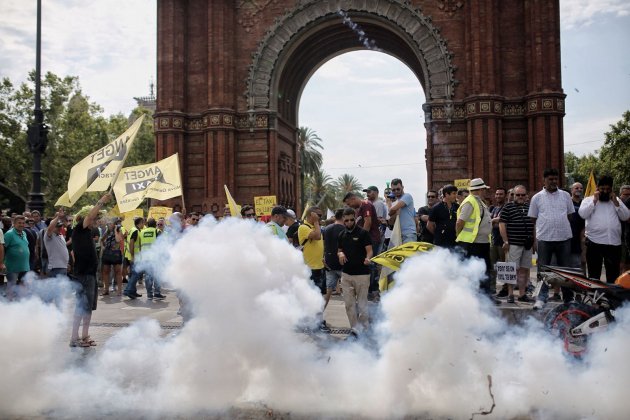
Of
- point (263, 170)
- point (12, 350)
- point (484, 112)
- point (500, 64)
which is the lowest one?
point (12, 350)

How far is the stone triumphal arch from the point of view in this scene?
23.4m

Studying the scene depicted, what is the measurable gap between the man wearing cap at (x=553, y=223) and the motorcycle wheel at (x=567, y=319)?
2620 mm

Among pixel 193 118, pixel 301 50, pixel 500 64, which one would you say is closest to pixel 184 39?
pixel 193 118

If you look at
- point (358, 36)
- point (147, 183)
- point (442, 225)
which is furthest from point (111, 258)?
point (358, 36)

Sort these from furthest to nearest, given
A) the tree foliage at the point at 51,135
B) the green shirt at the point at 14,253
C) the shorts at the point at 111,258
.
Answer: the tree foliage at the point at 51,135 → the shorts at the point at 111,258 → the green shirt at the point at 14,253

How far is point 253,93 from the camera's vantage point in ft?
85.1

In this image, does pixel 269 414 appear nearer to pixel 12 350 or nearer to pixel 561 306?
pixel 12 350

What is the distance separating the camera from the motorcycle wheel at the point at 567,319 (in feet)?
21.5

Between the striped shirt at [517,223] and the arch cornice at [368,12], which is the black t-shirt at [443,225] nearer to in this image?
the striped shirt at [517,223]

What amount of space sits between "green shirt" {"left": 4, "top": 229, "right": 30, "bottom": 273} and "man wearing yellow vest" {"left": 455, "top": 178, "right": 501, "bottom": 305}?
758cm

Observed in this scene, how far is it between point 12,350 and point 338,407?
3.20 metres

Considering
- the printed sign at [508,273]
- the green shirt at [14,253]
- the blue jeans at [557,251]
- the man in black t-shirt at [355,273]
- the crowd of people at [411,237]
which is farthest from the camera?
the green shirt at [14,253]

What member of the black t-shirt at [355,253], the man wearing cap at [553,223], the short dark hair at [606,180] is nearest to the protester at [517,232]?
the man wearing cap at [553,223]

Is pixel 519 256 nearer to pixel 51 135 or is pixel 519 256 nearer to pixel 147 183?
pixel 147 183
